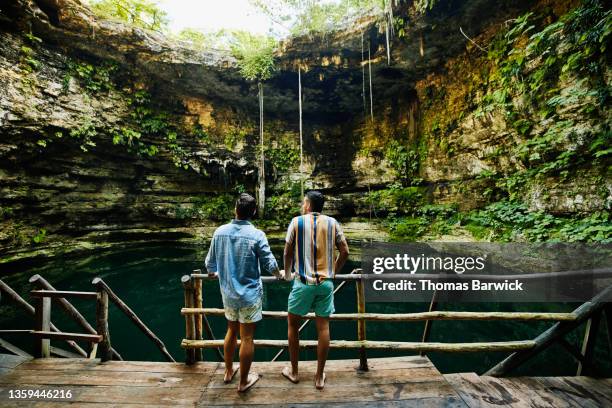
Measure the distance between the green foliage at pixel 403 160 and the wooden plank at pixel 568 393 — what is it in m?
9.70

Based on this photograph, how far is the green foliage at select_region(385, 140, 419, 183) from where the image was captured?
452 inches

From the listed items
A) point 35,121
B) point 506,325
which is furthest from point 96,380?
point 35,121

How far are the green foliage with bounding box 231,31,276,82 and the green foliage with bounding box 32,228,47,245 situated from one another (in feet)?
29.7

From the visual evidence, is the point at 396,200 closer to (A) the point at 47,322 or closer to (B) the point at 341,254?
(B) the point at 341,254

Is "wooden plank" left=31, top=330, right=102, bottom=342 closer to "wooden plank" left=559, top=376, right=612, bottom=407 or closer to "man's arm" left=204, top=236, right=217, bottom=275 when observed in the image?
"man's arm" left=204, top=236, right=217, bottom=275

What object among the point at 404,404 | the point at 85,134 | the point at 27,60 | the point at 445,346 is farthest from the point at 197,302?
the point at 27,60

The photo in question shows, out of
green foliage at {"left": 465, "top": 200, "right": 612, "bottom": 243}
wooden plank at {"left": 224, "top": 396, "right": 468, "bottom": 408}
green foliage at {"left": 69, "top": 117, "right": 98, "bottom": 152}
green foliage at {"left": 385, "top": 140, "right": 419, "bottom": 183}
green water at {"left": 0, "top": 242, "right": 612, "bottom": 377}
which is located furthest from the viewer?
green foliage at {"left": 385, "top": 140, "right": 419, "bottom": 183}

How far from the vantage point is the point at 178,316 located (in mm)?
8242

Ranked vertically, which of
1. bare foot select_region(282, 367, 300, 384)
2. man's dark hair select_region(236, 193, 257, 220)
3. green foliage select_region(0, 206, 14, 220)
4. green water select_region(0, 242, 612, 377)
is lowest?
green water select_region(0, 242, 612, 377)

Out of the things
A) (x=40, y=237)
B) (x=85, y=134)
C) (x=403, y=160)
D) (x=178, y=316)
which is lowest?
(x=178, y=316)

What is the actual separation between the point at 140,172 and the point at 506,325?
1362cm

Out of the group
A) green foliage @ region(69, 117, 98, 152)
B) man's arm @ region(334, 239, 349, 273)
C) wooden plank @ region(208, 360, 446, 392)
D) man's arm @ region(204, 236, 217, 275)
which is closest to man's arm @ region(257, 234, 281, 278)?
man's arm @ region(204, 236, 217, 275)

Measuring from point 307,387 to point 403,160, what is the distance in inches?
426
